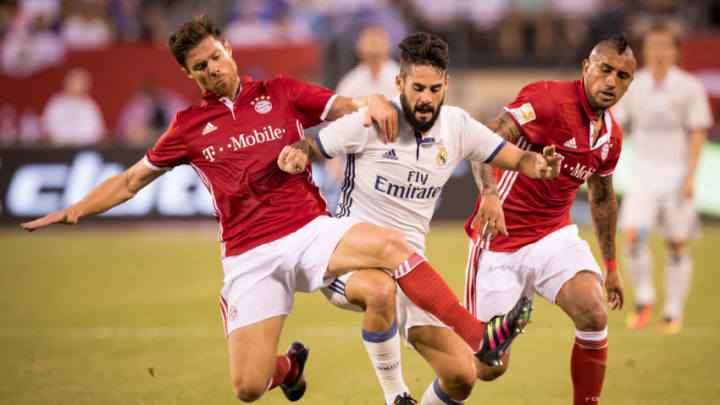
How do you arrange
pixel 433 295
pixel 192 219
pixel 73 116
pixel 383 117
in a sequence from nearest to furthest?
pixel 433 295 < pixel 383 117 < pixel 192 219 < pixel 73 116

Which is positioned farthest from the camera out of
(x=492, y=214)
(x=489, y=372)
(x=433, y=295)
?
(x=489, y=372)

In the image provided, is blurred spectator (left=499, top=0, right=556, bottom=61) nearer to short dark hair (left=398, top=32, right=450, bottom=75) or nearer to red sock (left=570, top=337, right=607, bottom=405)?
red sock (left=570, top=337, right=607, bottom=405)

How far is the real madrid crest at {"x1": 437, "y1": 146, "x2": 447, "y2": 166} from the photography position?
489 cm

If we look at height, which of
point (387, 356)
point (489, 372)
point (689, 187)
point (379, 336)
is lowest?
point (489, 372)

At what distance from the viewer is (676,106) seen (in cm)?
848

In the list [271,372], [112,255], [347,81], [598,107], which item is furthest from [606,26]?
[271,372]

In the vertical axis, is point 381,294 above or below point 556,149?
below

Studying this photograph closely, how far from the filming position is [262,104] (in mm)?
5223

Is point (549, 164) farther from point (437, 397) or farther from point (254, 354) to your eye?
point (254, 354)

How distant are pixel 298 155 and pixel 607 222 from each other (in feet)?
6.87

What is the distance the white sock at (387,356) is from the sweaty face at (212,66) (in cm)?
167

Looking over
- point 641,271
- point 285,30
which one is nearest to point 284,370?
point 641,271

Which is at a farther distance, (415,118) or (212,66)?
(212,66)

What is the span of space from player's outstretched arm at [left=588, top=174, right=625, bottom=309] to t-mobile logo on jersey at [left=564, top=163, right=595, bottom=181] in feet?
0.42
